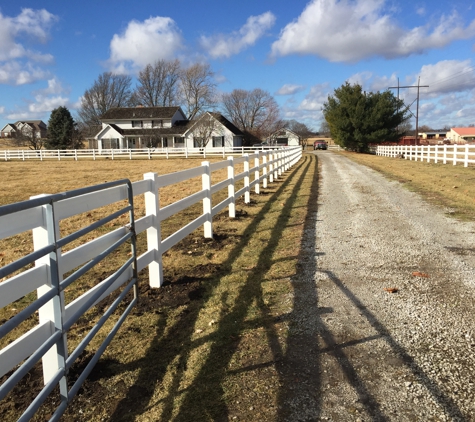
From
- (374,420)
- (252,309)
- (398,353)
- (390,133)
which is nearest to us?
(374,420)

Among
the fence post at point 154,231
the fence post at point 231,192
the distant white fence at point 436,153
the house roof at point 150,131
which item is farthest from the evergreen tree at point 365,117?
the fence post at point 154,231

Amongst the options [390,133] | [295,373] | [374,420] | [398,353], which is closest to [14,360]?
[295,373]

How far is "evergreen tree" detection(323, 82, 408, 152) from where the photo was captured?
55.2m

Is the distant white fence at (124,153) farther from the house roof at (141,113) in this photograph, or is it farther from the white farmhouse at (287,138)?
the white farmhouse at (287,138)

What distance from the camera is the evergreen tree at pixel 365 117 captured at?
181 feet

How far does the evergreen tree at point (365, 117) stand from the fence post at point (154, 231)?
54.3 meters

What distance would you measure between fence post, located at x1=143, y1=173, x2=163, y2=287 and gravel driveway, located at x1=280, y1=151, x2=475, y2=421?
1.60 m

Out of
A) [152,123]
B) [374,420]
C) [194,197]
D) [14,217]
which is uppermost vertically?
[152,123]

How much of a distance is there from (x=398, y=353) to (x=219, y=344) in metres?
1.39

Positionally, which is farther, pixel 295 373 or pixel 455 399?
pixel 295 373

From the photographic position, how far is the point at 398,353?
10.8 feet

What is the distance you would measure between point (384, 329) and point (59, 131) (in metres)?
67.0

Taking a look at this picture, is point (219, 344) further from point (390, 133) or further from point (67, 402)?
point (390, 133)

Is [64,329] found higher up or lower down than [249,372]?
higher up
